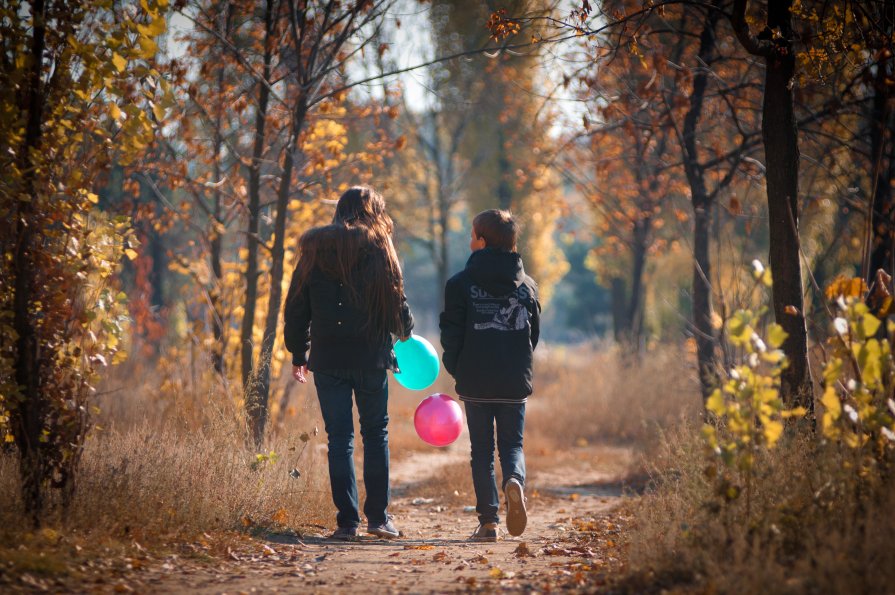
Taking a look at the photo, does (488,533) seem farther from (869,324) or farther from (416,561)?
(869,324)

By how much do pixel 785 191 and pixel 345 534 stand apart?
3333mm

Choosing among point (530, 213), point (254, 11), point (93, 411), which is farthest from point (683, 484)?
point (530, 213)

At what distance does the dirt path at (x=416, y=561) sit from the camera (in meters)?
4.20

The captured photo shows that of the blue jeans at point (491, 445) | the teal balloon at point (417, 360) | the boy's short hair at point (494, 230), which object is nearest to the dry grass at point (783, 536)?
the blue jeans at point (491, 445)

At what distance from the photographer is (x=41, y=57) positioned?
4.52 meters

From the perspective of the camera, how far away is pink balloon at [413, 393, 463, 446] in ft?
19.6

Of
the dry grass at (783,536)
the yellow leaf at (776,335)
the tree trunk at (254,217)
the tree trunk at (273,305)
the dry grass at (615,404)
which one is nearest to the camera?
the dry grass at (783,536)

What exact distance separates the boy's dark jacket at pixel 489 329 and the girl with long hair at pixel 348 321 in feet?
1.08

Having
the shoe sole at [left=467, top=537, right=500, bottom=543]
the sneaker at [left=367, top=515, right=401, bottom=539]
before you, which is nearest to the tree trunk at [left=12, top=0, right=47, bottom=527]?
the sneaker at [left=367, top=515, right=401, bottom=539]

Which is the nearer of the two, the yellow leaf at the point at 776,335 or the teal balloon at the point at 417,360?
the yellow leaf at the point at 776,335

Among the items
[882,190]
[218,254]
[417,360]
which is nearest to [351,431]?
[417,360]

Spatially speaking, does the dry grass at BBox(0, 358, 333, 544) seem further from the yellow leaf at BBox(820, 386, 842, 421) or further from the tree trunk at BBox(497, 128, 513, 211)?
the tree trunk at BBox(497, 128, 513, 211)

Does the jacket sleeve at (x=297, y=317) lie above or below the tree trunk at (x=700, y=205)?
below

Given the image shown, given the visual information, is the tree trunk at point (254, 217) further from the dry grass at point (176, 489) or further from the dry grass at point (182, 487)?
the dry grass at point (176, 489)
